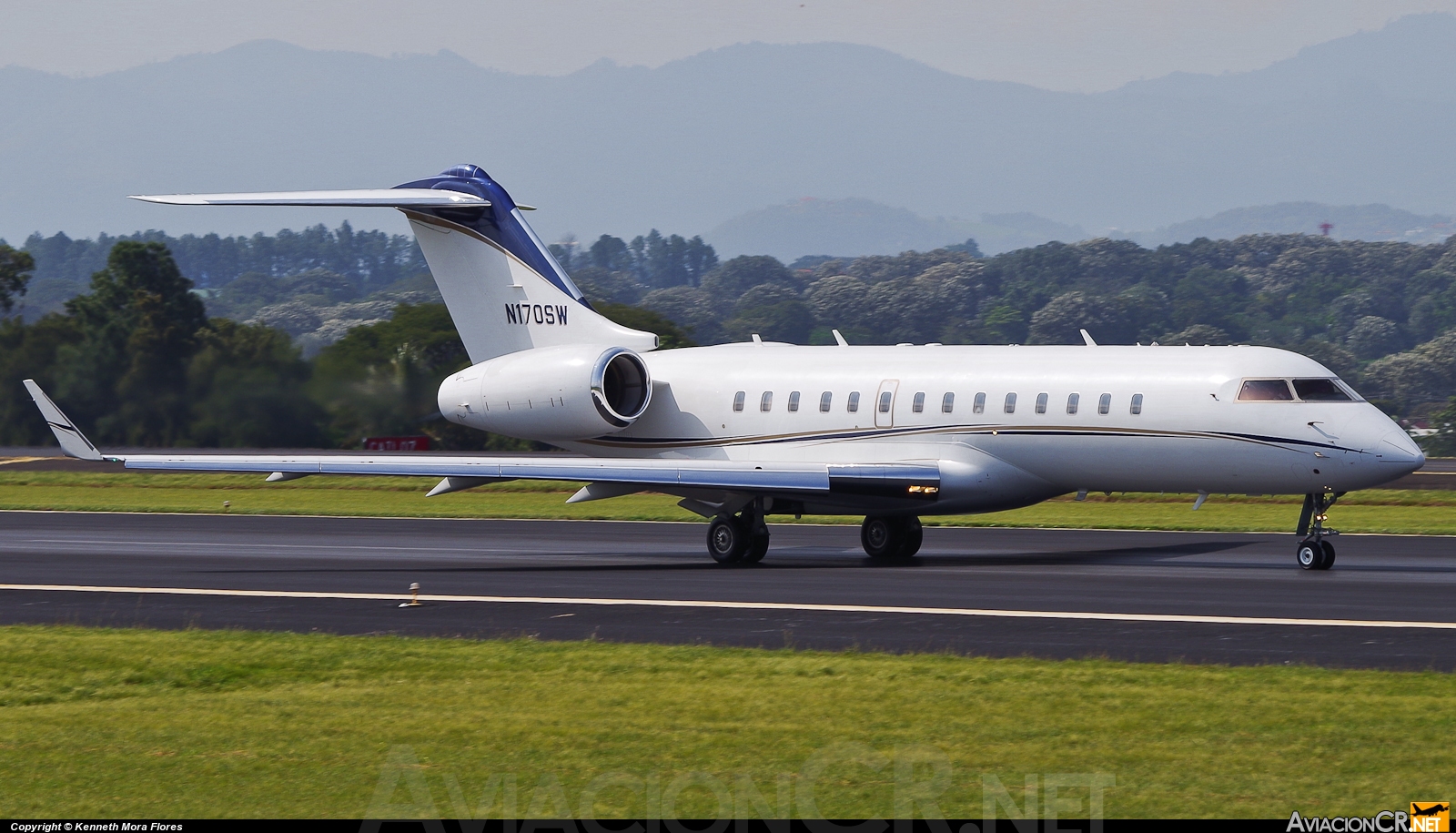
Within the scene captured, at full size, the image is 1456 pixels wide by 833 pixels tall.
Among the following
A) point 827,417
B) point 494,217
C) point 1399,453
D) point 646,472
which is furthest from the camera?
point 494,217

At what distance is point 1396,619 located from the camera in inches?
720

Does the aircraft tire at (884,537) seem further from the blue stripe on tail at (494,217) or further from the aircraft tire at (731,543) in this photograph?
the blue stripe on tail at (494,217)

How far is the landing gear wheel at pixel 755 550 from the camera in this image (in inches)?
1073

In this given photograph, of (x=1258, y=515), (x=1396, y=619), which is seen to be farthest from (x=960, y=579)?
(x=1258, y=515)

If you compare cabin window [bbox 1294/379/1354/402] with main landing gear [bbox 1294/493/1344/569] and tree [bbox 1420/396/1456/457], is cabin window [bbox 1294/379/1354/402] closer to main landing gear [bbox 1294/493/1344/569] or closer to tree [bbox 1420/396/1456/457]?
main landing gear [bbox 1294/493/1344/569]

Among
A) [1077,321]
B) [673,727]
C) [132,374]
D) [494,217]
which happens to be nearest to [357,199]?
[494,217]

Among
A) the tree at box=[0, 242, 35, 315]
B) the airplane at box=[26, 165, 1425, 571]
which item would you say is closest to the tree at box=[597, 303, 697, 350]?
the tree at box=[0, 242, 35, 315]

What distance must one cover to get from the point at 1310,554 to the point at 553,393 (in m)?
12.6

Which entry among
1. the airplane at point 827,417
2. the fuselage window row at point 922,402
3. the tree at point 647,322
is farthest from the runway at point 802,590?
the tree at point 647,322

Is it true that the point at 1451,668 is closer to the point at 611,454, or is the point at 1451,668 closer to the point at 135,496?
the point at 611,454

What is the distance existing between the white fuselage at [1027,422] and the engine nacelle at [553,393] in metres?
0.52

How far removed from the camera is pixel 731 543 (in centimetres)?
2717

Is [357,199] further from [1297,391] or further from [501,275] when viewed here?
[1297,391]

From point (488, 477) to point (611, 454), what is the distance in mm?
4945
